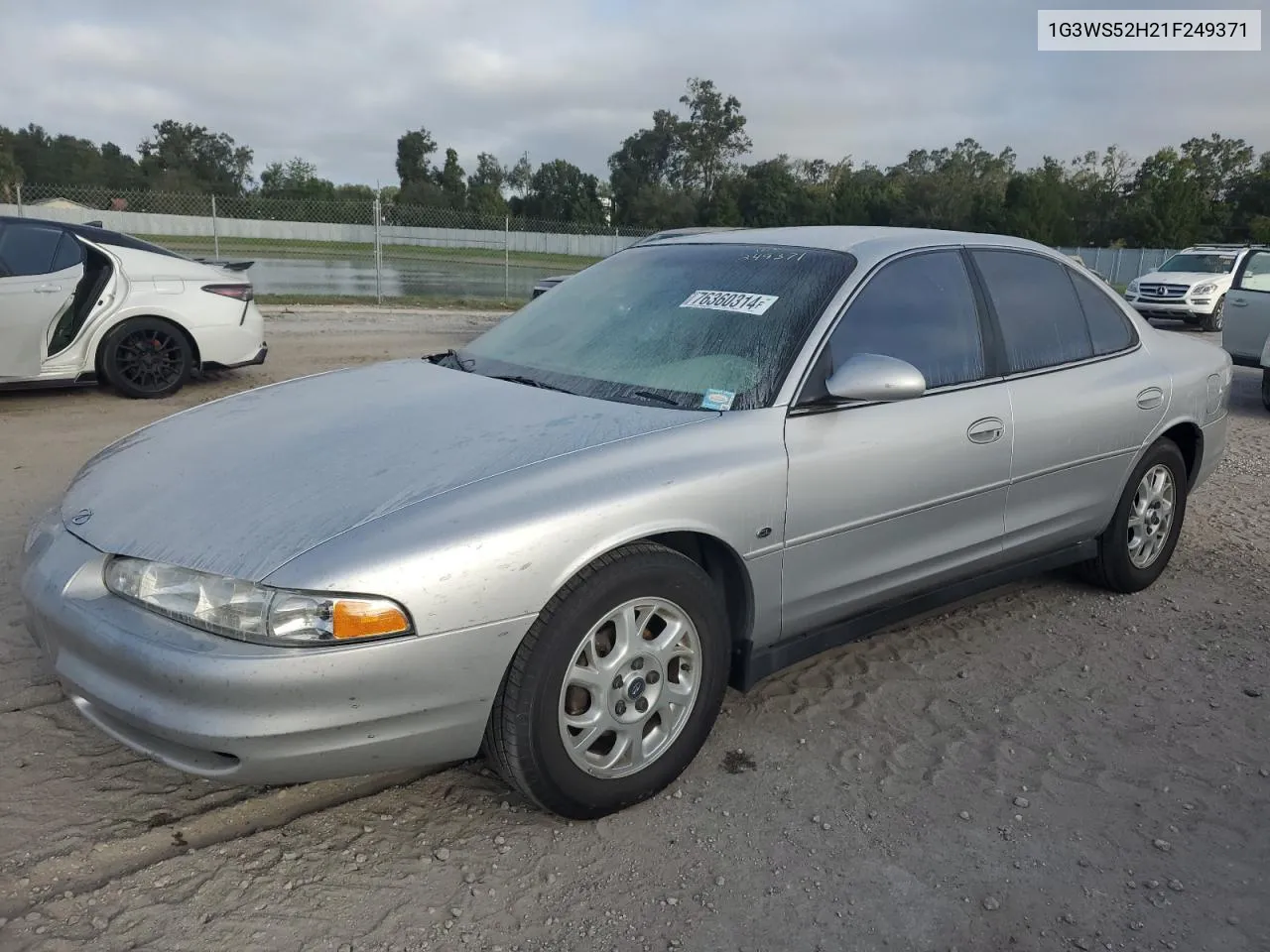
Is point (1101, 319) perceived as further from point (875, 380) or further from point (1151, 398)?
point (875, 380)

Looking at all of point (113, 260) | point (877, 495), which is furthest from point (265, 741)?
point (113, 260)

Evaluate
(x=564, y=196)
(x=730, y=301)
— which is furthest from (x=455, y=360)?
(x=564, y=196)

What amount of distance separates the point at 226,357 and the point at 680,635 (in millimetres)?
6679

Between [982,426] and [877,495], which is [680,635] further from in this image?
[982,426]

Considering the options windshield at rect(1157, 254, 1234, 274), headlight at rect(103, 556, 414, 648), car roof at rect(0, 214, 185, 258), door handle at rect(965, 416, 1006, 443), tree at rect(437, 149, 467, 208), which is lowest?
headlight at rect(103, 556, 414, 648)

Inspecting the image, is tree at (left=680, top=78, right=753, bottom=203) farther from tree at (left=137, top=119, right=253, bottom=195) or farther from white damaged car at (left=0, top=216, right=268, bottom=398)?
white damaged car at (left=0, top=216, right=268, bottom=398)

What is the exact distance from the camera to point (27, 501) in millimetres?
5113

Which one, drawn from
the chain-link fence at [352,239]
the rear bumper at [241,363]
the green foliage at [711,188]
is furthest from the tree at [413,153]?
the rear bumper at [241,363]

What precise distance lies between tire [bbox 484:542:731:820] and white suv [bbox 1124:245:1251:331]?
750 inches

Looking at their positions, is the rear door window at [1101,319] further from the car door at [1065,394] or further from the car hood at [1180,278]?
the car hood at [1180,278]

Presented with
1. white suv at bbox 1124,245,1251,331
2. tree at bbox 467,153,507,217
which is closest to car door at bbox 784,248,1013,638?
white suv at bbox 1124,245,1251,331

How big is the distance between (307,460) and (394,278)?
891 inches

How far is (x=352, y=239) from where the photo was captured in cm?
2662

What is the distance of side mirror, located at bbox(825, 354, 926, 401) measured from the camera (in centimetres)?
292
